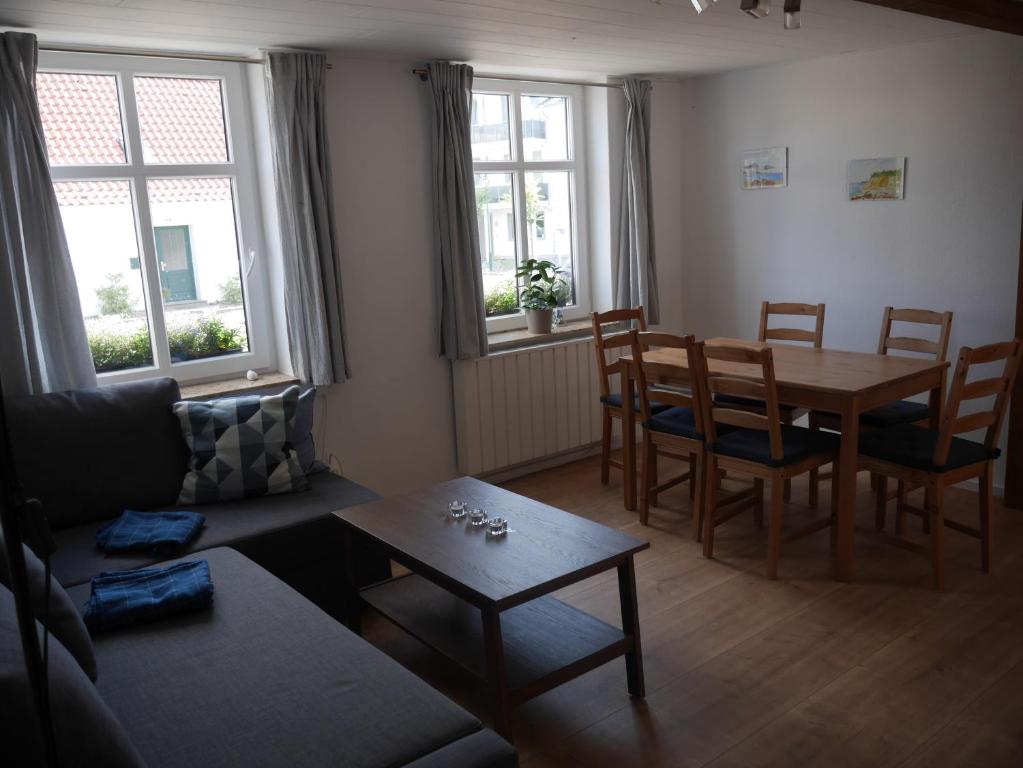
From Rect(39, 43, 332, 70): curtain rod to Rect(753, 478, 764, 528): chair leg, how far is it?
271cm

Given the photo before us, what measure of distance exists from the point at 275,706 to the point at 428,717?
1.15 feet

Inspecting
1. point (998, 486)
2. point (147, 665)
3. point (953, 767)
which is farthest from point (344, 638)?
point (998, 486)

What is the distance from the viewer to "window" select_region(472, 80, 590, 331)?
4.95 meters

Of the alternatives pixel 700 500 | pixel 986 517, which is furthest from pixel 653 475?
pixel 986 517

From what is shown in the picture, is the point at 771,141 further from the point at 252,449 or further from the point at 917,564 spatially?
the point at 252,449

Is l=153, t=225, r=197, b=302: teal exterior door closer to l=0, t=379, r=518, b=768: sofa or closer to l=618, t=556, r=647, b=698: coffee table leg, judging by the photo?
l=0, t=379, r=518, b=768: sofa

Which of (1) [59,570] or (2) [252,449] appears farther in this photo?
(2) [252,449]

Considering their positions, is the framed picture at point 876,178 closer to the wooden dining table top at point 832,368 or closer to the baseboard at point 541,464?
the wooden dining table top at point 832,368

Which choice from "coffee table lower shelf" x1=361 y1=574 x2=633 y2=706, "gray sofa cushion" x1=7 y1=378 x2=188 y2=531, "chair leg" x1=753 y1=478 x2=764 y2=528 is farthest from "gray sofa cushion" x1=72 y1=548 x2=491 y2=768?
"chair leg" x1=753 y1=478 x2=764 y2=528

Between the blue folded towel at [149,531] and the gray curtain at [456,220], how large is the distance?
1757 mm

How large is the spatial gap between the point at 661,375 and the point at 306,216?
1.78m

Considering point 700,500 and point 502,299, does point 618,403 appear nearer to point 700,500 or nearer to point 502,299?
point 700,500

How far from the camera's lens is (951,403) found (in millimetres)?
3178

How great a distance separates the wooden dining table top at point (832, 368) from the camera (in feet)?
11.3
